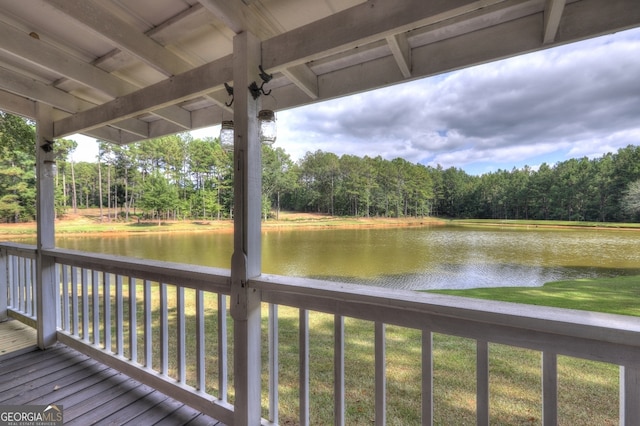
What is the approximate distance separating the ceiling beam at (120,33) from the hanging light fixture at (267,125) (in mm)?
742

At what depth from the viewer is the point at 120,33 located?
1.45 m

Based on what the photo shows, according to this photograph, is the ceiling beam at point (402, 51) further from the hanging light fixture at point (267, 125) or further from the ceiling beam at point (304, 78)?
the hanging light fixture at point (267, 125)

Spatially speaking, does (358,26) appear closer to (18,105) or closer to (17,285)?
(18,105)

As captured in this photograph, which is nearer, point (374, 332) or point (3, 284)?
point (374, 332)

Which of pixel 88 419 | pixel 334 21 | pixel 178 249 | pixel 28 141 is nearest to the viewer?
pixel 334 21

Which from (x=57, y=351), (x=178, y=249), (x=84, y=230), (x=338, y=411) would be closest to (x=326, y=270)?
(x=178, y=249)

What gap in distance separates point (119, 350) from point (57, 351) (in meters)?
0.85

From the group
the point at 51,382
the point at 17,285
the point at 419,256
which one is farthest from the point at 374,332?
the point at 419,256

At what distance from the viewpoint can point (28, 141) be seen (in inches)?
178

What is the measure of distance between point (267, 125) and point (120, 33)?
2.94 ft

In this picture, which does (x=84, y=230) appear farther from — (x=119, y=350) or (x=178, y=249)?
(x=119, y=350)

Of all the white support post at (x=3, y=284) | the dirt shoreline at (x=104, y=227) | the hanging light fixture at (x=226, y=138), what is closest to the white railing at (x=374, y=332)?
the hanging light fixture at (x=226, y=138)

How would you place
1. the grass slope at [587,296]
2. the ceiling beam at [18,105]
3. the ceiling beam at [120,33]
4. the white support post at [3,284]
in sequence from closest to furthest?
the ceiling beam at [120,33] → the ceiling beam at [18,105] → the white support post at [3,284] → the grass slope at [587,296]

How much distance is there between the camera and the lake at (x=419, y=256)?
227 inches
